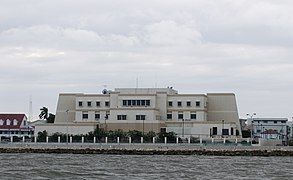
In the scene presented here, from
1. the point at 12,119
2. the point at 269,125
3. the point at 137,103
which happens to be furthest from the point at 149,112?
the point at 269,125

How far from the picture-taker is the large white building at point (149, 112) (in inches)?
4808

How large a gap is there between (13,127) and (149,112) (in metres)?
35.5

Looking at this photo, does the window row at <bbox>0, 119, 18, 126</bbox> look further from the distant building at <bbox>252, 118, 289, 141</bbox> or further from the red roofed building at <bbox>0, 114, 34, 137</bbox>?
the distant building at <bbox>252, 118, 289, 141</bbox>

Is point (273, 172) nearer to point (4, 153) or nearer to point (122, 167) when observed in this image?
point (122, 167)

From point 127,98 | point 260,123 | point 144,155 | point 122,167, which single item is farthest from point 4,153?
point 260,123

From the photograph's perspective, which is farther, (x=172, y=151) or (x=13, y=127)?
(x=13, y=127)

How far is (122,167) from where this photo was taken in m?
57.6

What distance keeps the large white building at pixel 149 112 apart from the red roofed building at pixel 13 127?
48.5 ft

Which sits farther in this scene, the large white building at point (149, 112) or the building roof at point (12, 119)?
the building roof at point (12, 119)

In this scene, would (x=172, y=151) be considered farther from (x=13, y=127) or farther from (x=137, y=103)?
(x=13, y=127)

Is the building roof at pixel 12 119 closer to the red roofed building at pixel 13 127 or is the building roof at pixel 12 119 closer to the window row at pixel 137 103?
the red roofed building at pixel 13 127

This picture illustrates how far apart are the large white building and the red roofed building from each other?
14783 mm

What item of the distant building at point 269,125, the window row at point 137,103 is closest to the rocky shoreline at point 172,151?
the window row at point 137,103

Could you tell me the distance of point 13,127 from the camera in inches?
5694
